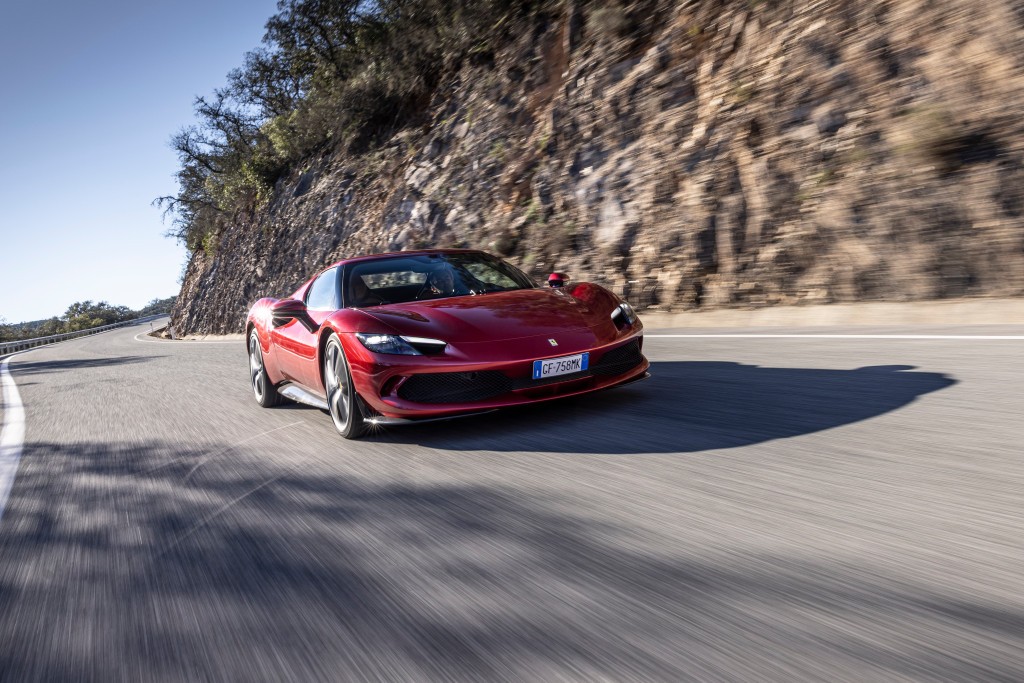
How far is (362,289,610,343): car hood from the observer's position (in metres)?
4.70

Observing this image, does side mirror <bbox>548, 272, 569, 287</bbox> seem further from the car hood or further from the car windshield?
the car hood

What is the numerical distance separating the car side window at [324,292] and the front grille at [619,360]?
77.3 inches

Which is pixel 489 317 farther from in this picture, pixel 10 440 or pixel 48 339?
pixel 48 339

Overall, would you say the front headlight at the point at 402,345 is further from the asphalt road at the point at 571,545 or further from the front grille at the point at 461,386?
the asphalt road at the point at 571,545

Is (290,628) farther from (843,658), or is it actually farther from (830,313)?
(830,313)

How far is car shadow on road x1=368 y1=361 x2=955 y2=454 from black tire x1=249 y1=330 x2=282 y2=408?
2.39 m

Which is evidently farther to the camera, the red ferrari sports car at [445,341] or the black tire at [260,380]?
the black tire at [260,380]

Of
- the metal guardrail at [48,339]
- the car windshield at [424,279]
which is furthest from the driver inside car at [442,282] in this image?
the metal guardrail at [48,339]

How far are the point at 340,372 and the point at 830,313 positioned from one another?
5.88 meters

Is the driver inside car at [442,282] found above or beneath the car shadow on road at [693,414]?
above

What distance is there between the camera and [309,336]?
5.76 meters

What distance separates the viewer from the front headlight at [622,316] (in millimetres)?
5137

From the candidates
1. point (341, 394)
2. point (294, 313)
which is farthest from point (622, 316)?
point (294, 313)

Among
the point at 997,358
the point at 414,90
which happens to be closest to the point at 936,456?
the point at 997,358
